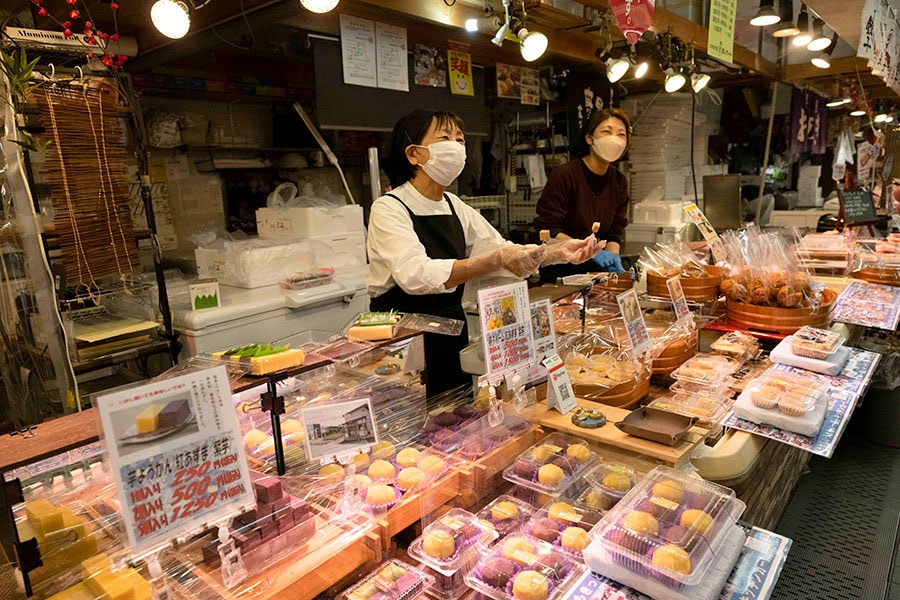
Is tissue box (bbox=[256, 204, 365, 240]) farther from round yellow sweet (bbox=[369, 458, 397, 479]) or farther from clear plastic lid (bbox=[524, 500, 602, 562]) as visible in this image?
clear plastic lid (bbox=[524, 500, 602, 562])

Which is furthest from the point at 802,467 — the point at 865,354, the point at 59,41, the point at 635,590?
the point at 59,41

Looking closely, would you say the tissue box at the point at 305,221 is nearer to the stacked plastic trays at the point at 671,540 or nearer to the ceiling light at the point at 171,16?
the ceiling light at the point at 171,16

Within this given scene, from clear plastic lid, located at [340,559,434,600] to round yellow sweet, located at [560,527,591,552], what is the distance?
1.05 feet

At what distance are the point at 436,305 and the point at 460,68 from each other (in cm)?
270

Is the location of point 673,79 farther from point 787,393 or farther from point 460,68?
point 787,393

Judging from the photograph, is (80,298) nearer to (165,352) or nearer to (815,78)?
(165,352)

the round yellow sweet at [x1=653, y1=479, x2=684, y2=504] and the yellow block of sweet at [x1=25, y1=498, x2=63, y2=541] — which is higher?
the yellow block of sweet at [x1=25, y1=498, x2=63, y2=541]

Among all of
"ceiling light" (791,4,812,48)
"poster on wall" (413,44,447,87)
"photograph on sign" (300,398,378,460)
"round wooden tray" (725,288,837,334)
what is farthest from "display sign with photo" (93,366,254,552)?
"ceiling light" (791,4,812,48)

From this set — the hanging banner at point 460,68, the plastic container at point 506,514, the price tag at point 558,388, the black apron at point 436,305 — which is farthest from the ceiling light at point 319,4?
the plastic container at point 506,514

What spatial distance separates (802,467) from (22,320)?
388 cm

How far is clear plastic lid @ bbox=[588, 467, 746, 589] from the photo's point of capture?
1.17 metres

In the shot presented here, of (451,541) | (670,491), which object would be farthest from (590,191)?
(451,541)

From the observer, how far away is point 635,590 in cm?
119

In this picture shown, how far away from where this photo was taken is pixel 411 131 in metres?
2.33
